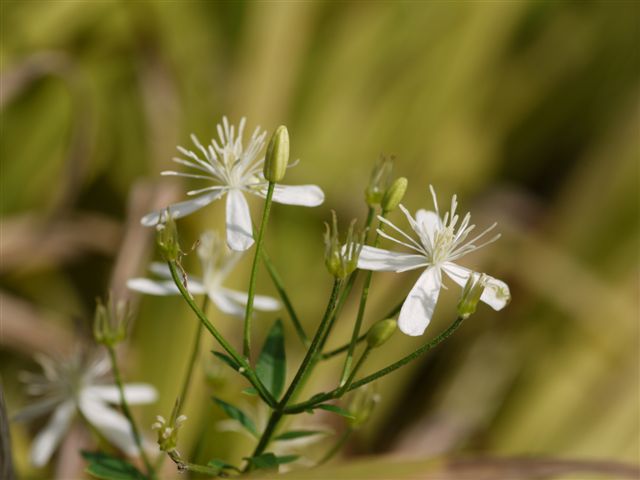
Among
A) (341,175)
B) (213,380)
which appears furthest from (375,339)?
(341,175)

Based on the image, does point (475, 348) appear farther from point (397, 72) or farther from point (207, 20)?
point (207, 20)

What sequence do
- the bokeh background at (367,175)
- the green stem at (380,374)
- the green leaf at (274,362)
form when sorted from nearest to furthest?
the green stem at (380,374), the green leaf at (274,362), the bokeh background at (367,175)

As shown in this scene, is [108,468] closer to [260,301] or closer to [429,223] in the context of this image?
[260,301]

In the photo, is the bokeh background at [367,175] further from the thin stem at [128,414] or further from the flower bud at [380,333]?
the flower bud at [380,333]

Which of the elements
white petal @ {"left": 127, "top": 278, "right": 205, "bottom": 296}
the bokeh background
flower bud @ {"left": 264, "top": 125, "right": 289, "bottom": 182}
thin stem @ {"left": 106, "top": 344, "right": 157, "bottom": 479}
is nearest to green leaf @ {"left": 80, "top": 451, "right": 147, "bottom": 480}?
thin stem @ {"left": 106, "top": 344, "right": 157, "bottom": 479}

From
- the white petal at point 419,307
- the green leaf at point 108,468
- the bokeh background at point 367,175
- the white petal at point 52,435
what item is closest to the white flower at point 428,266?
the white petal at point 419,307

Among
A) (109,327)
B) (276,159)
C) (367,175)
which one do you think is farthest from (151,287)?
(367,175)

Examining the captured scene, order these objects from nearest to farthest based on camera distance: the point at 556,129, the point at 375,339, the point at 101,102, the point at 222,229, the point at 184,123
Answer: the point at 375,339 → the point at 222,229 → the point at 184,123 → the point at 101,102 → the point at 556,129
